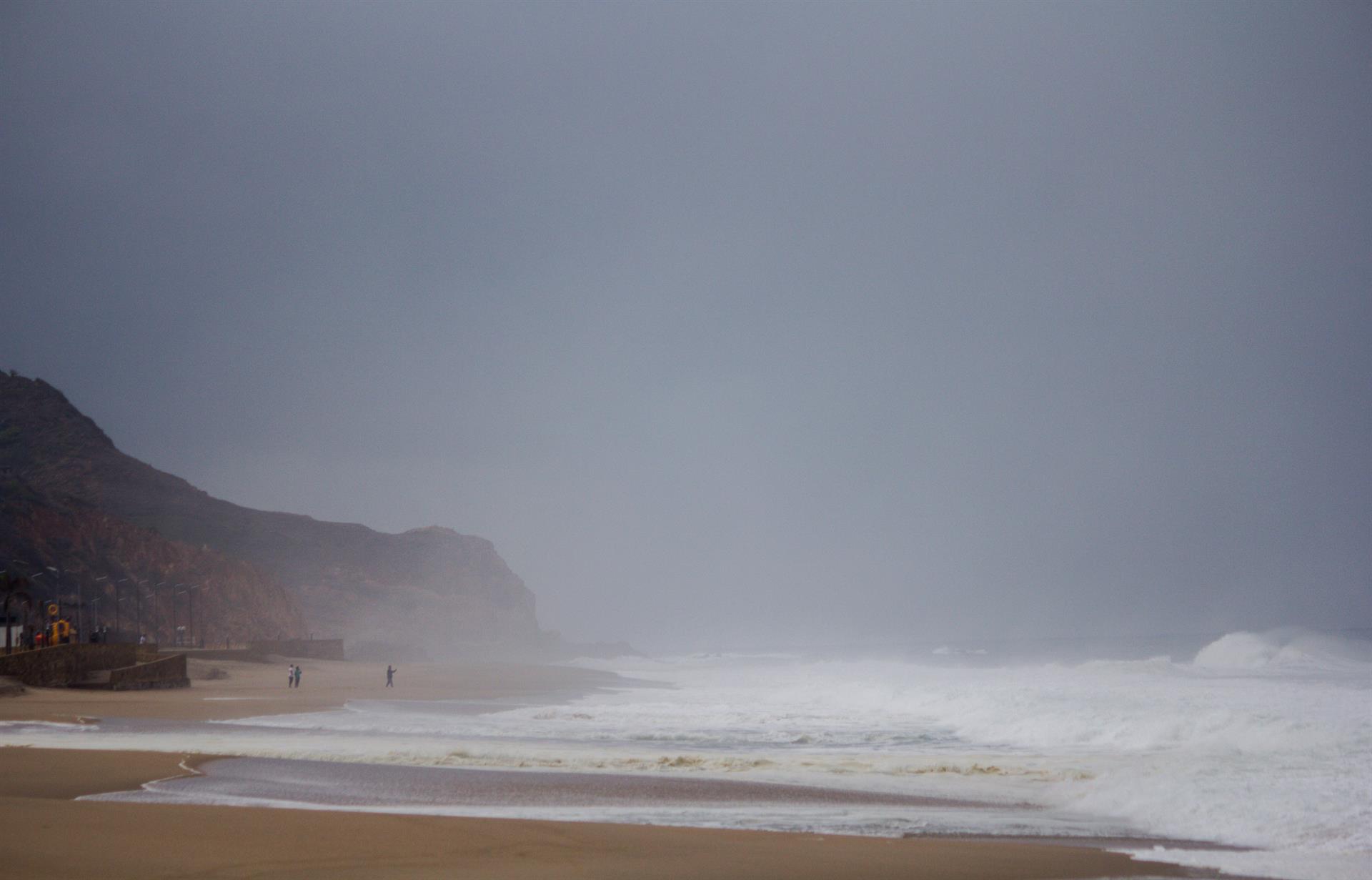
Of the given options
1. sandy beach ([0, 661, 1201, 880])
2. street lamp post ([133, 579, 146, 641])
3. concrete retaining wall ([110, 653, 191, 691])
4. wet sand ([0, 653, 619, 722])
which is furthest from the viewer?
street lamp post ([133, 579, 146, 641])

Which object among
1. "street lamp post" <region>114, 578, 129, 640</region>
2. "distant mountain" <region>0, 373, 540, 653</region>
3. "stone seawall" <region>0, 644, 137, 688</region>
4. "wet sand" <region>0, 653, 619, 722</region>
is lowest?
"wet sand" <region>0, 653, 619, 722</region>

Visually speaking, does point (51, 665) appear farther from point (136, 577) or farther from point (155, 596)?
point (136, 577)

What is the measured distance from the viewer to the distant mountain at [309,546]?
13450 cm

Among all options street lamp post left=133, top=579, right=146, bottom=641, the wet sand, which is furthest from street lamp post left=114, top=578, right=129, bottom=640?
the wet sand

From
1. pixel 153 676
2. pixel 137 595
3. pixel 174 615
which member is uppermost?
pixel 137 595

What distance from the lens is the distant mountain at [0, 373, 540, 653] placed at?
134 m

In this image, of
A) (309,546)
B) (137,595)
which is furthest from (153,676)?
(309,546)

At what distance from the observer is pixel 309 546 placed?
504ft

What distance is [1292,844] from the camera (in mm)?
10359

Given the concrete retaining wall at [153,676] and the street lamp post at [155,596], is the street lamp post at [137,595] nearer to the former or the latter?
the street lamp post at [155,596]

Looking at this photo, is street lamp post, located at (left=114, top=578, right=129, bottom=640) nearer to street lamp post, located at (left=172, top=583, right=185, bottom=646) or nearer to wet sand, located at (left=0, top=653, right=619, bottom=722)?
street lamp post, located at (left=172, top=583, right=185, bottom=646)

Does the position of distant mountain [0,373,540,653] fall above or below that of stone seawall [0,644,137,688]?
above

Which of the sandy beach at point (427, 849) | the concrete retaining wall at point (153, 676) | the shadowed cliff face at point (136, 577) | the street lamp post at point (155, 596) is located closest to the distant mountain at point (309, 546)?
the shadowed cliff face at point (136, 577)

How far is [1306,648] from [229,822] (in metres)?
70.4
